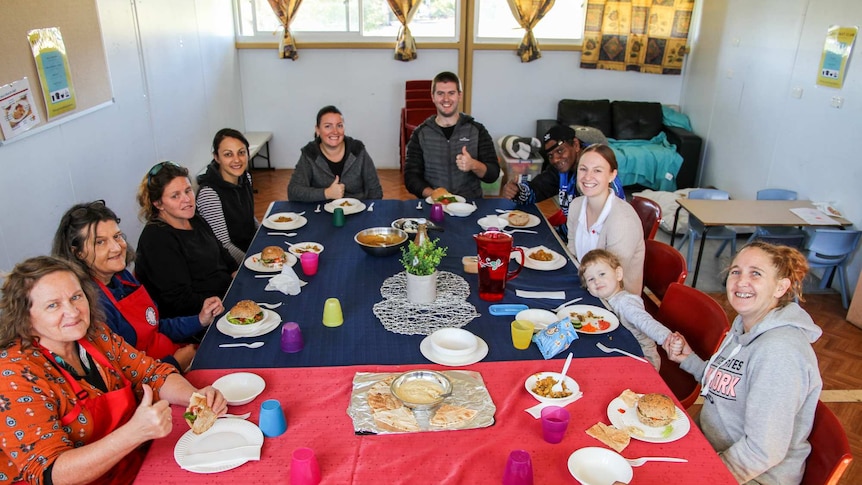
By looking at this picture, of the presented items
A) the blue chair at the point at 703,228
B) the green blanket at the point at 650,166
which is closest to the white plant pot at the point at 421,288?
the blue chair at the point at 703,228

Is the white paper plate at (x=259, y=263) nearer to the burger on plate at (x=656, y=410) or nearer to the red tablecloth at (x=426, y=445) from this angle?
the red tablecloth at (x=426, y=445)

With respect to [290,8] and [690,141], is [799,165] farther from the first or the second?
[290,8]

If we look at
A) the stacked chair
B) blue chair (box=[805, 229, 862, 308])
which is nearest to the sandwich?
blue chair (box=[805, 229, 862, 308])

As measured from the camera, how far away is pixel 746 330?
2.00 meters

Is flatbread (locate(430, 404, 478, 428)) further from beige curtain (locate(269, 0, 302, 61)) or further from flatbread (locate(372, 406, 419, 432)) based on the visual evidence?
beige curtain (locate(269, 0, 302, 61))

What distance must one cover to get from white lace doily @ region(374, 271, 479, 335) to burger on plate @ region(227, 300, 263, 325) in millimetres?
469

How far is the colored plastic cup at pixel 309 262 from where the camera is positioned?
2.72 m

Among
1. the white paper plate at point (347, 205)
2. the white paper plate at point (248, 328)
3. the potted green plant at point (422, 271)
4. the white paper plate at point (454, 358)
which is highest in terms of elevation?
the potted green plant at point (422, 271)

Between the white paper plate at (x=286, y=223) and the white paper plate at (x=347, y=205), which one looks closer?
the white paper plate at (x=286, y=223)

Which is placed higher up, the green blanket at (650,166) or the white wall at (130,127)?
the white wall at (130,127)

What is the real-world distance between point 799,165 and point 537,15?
11.4 ft

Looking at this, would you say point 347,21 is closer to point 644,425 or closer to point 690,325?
point 690,325

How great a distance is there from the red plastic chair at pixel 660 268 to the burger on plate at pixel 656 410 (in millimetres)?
1112

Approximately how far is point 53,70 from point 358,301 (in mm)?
2220
